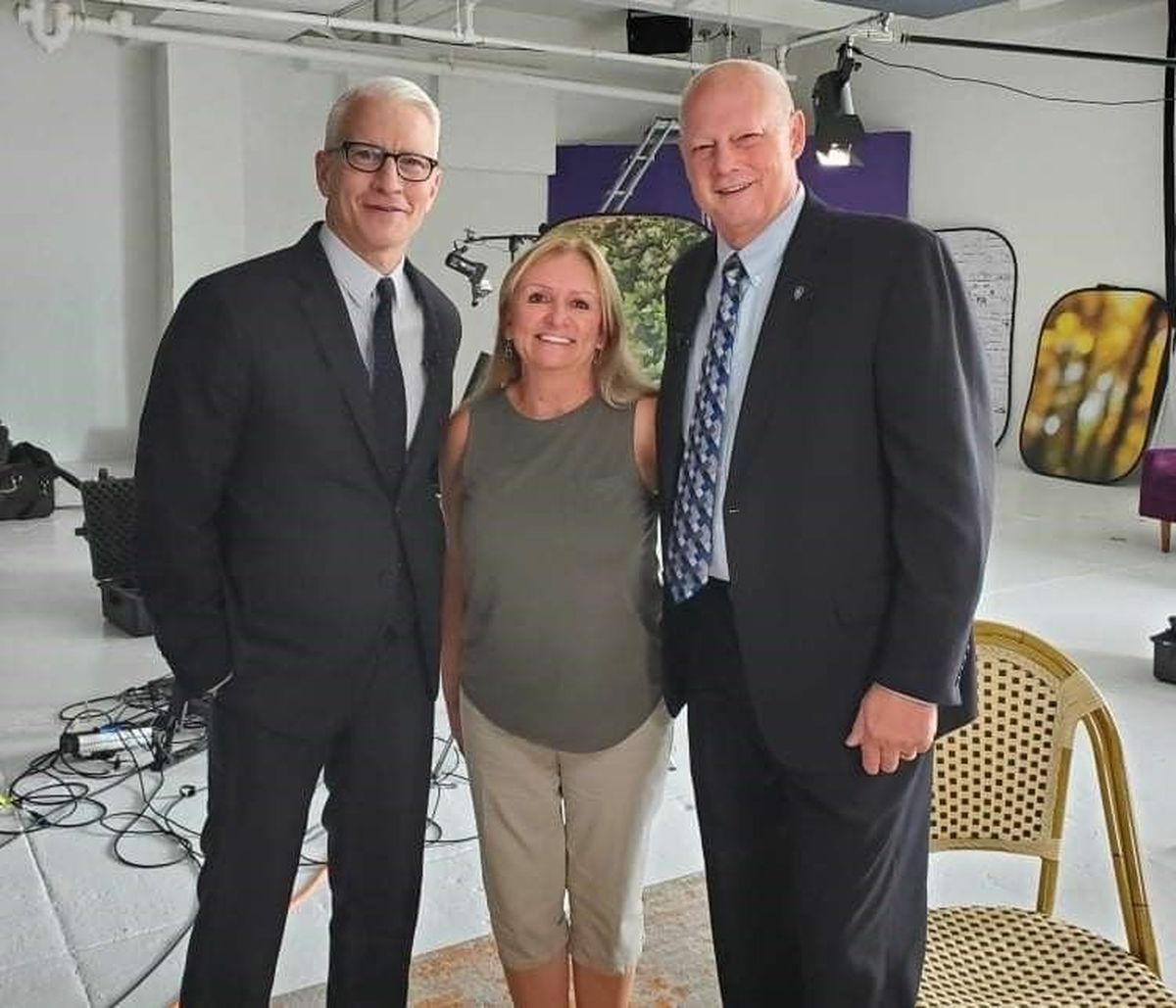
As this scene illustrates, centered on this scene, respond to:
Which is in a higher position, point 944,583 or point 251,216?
point 251,216

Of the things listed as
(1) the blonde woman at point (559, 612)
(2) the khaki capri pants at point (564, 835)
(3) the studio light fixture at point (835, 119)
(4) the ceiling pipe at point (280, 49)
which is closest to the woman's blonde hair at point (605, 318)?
(1) the blonde woman at point (559, 612)

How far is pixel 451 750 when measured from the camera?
12.9ft

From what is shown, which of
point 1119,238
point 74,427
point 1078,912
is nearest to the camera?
point 1078,912

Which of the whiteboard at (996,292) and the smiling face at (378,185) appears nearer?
the smiling face at (378,185)

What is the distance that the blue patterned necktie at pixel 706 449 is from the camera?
175 cm

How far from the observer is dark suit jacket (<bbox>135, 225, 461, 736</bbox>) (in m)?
1.82

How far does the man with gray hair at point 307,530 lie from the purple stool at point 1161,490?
5745mm

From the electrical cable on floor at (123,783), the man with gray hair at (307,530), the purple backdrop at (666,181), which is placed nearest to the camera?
the man with gray hair at (307,530)

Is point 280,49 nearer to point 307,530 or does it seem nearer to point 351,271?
point 351,271

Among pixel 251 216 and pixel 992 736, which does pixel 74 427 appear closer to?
pixel 251 216

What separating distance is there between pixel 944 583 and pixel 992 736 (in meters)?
0.46

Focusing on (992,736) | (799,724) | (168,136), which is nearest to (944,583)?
(799,724)

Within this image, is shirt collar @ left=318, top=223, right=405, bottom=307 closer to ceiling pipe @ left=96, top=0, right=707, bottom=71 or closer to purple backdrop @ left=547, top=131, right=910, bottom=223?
ceiling pipe @ left=96, top=0, right=707, bottom=71

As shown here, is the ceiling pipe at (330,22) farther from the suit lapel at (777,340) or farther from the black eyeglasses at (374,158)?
the suit lapel at (777,340)
